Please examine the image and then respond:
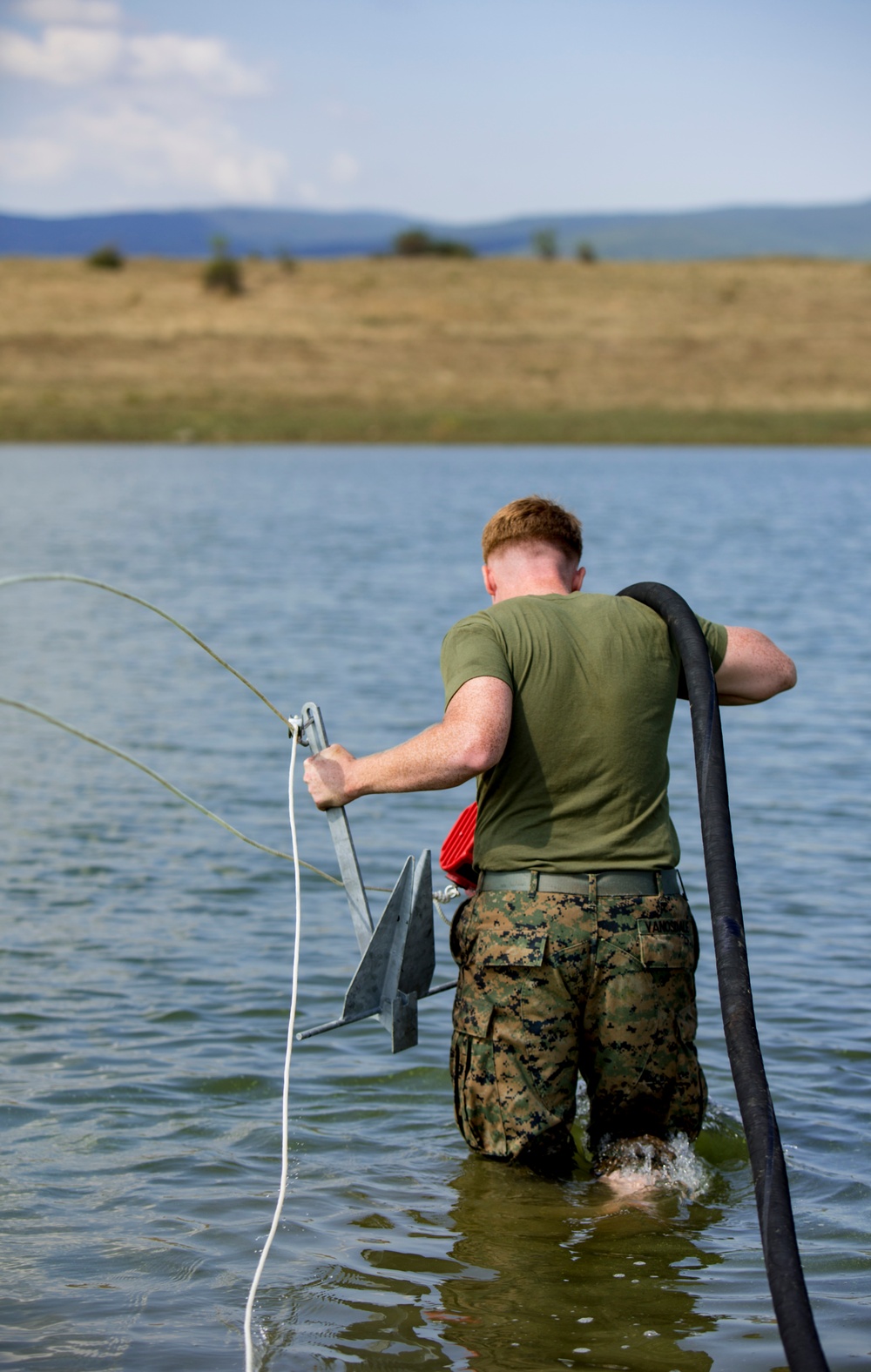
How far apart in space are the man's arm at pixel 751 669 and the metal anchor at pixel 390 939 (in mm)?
993

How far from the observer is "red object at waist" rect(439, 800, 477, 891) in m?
4.83

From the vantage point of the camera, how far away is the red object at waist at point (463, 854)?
4832 mm

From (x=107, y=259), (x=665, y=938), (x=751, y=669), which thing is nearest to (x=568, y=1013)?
(x=665, y=938)

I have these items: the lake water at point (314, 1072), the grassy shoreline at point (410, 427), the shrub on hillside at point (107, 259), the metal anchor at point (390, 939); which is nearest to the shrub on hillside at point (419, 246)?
the shrub on hillside at point (107, 259)

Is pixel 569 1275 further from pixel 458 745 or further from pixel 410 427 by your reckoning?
pixel 410 427

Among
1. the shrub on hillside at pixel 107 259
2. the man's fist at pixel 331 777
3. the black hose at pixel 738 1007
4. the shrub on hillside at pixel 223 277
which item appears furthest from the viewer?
the shrub on hillside at pixel 107 259

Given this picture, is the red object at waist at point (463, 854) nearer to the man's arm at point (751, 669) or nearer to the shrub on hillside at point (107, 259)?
the man's arm at point (751, 669)

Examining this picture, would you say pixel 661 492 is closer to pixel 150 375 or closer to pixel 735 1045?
pixel 150 375

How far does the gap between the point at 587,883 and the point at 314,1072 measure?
2.44 m

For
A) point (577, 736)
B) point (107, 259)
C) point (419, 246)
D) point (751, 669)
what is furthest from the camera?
point (419, 246)

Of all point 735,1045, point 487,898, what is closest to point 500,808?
point 487,898

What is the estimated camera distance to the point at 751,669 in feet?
15.2

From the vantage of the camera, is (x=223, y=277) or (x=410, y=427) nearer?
(x=410, y=427)

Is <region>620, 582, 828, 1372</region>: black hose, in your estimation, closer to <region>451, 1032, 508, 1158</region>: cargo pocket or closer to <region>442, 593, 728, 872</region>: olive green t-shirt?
<region>442, 593, 728, 872</region>: olive green t-shirt
